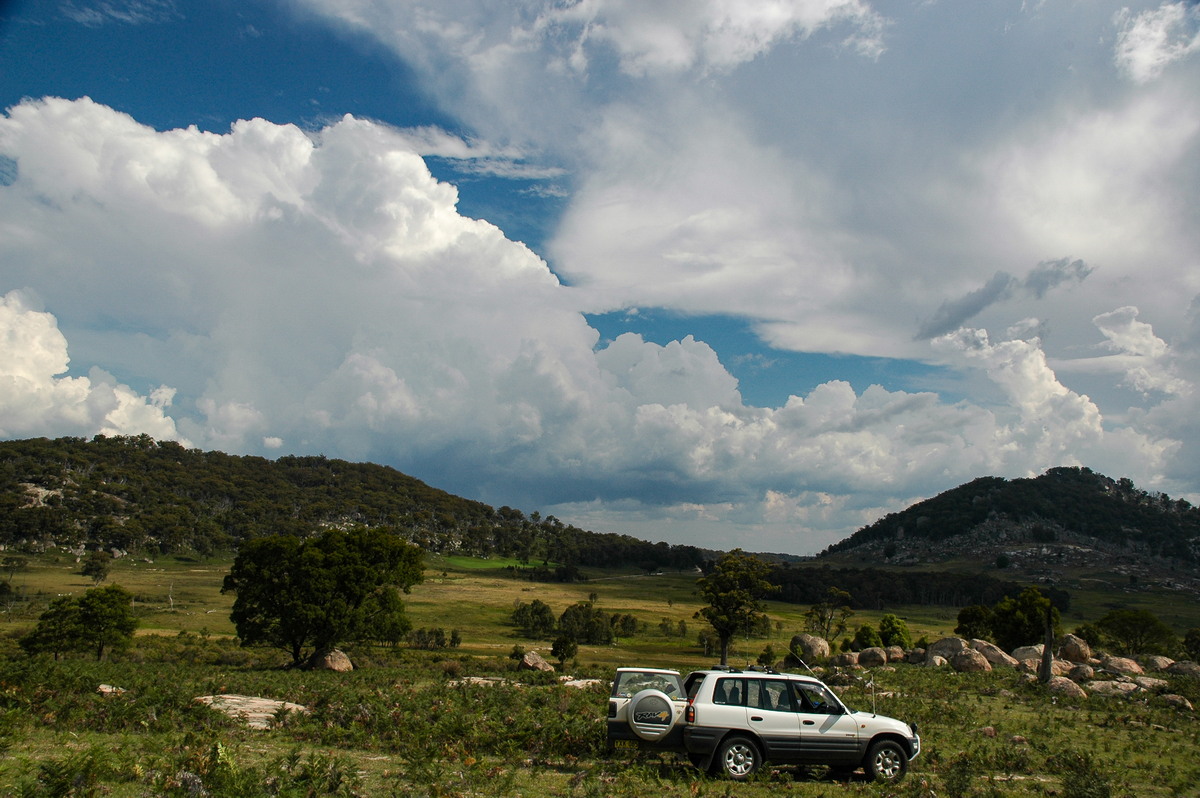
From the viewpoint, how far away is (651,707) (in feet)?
49.5

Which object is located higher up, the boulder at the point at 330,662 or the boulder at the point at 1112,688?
the boulder at the point at 1112,688

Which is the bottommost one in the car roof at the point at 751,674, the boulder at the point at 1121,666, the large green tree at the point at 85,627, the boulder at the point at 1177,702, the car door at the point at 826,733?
the large green tree at the point at 85,627

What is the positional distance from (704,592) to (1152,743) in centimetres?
3793

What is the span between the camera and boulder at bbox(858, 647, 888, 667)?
5027 cm

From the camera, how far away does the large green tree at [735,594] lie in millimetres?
56938

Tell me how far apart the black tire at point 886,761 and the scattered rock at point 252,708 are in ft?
49.1

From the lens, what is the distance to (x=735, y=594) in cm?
5659

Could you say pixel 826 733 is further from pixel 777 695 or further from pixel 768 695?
pixel 768 695

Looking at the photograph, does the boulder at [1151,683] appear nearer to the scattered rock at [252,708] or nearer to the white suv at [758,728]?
the white suv at [758,728]

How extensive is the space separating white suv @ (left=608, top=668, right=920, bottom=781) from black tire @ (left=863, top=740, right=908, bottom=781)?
2 centimetres

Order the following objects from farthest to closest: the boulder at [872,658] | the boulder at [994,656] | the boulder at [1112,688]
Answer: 1. the boulder at [872,658]
2. the boulder at [994,656]
3. the boulder at [1112,688]

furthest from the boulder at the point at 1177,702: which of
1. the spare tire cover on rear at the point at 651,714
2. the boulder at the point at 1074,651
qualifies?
the spare tire cover on rear at the point at 651,714

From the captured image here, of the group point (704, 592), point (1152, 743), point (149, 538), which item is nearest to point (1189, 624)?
point (704, 592)

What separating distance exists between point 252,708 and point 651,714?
1306 cm
